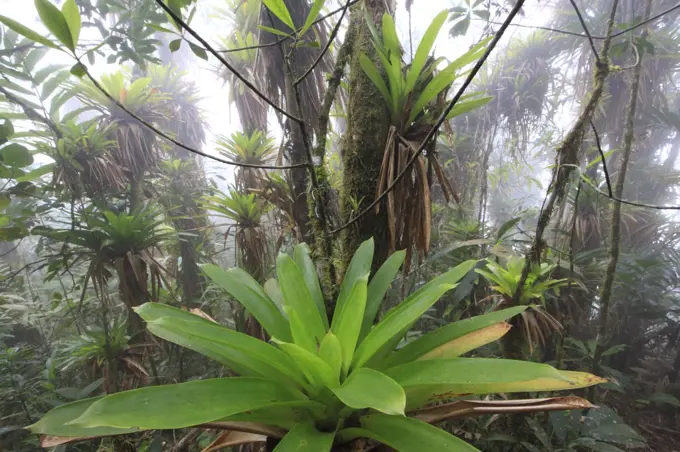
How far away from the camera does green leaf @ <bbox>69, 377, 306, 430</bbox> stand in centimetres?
44

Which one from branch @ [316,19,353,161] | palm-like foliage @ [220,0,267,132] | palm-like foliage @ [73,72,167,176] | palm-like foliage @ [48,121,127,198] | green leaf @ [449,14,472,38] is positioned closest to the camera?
branch @ [316,19,353,161]

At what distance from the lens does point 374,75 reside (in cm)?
112

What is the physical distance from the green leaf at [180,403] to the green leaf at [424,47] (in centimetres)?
106

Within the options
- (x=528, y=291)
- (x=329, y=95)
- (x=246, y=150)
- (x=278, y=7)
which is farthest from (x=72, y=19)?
(x=246, y=150)

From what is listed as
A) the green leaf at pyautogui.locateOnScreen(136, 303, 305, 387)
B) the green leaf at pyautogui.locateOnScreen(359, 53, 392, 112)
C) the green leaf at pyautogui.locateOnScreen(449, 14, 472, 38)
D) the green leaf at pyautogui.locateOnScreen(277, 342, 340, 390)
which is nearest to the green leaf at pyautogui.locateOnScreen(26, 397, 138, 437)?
the green leaf at pyautogui.locateOnScreen(136, 303, 305, 387)

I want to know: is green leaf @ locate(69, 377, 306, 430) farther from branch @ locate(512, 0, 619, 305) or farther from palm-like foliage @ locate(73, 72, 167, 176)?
palm-like foliage @ locate(73, 72, 167, 176)

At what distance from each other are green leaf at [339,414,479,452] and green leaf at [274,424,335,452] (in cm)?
7

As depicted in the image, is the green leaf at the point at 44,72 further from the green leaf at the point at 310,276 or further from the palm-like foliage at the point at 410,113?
the green leaf at the point at 310,276

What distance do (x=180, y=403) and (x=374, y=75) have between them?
1.11 metres

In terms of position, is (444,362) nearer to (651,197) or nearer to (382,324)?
(382,324)

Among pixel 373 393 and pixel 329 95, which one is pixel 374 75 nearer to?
pixel 329 95

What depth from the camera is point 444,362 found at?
587mm

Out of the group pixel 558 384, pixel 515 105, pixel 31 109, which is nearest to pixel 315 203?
pixel 558 384

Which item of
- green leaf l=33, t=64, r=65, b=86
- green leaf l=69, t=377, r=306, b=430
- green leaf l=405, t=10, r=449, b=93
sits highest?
green leaf l=33, t=64, r=65, b=86
